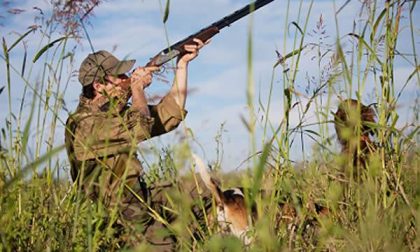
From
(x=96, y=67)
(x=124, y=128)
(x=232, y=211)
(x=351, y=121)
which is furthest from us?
(x=96, y=67)

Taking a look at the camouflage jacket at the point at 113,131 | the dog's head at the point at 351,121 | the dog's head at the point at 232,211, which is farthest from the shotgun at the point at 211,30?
the dog's head at the point at 351,121

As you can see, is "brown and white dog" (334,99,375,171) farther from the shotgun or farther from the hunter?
the shotgun

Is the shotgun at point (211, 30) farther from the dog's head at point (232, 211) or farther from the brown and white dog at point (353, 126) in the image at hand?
the brown and white dog at point (353, 126)

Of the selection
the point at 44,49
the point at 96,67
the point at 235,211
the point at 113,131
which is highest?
the point at 44,49

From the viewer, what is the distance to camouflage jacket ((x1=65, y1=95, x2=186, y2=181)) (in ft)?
8.47

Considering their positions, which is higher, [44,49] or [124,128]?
[44,49]

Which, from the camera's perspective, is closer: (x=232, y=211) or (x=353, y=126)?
(x=353, y=126)

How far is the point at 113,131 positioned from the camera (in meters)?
3.44

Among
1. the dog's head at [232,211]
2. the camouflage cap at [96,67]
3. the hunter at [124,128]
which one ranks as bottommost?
the dog's head at [232,211]

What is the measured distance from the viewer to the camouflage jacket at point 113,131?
2.58 m

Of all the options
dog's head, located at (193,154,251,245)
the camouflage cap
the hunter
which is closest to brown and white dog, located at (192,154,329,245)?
dog's head, located at (193,154,251,245)

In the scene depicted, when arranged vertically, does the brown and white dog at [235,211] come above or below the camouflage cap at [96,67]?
below

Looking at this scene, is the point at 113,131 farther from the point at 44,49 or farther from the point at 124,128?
the point at 44,49

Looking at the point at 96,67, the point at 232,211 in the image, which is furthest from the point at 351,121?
→ the point at 96,67
